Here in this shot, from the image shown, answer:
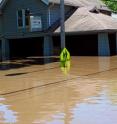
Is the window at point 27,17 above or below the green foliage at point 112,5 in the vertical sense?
below

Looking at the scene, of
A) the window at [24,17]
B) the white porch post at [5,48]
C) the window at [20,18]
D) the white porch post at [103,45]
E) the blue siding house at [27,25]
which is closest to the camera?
the white porch post at [103,45]

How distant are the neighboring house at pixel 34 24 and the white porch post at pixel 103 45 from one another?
0.08 meters

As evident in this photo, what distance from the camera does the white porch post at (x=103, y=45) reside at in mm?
31781

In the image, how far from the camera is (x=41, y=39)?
37688mm

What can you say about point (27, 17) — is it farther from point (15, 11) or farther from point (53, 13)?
point (53, 13)

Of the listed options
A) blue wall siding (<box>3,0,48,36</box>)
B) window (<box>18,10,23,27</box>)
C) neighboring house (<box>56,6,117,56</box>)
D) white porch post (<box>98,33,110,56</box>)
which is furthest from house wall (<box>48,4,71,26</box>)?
white porch post (<box>98,33,110,56</box>)

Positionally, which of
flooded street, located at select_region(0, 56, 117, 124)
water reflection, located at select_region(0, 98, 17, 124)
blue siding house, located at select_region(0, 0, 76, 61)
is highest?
blue siding house, located at select_region(0, 0, 76, 61)

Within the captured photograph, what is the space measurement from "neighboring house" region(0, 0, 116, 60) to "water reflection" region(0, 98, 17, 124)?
21.7 meters

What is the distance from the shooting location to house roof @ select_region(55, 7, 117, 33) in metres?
31.5

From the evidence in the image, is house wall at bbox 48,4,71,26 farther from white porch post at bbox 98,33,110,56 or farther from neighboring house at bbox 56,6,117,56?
white porch post at bbox 98,33,110,56

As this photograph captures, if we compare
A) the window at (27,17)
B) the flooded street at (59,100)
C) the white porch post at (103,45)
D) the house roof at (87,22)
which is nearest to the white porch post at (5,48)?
the window at (27,17)

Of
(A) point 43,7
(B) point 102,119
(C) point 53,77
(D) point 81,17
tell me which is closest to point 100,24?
(D) point 81,17

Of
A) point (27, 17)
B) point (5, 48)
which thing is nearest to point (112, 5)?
point (5, 48)

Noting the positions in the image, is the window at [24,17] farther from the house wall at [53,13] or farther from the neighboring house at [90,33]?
the neighboring house at [90,33]
